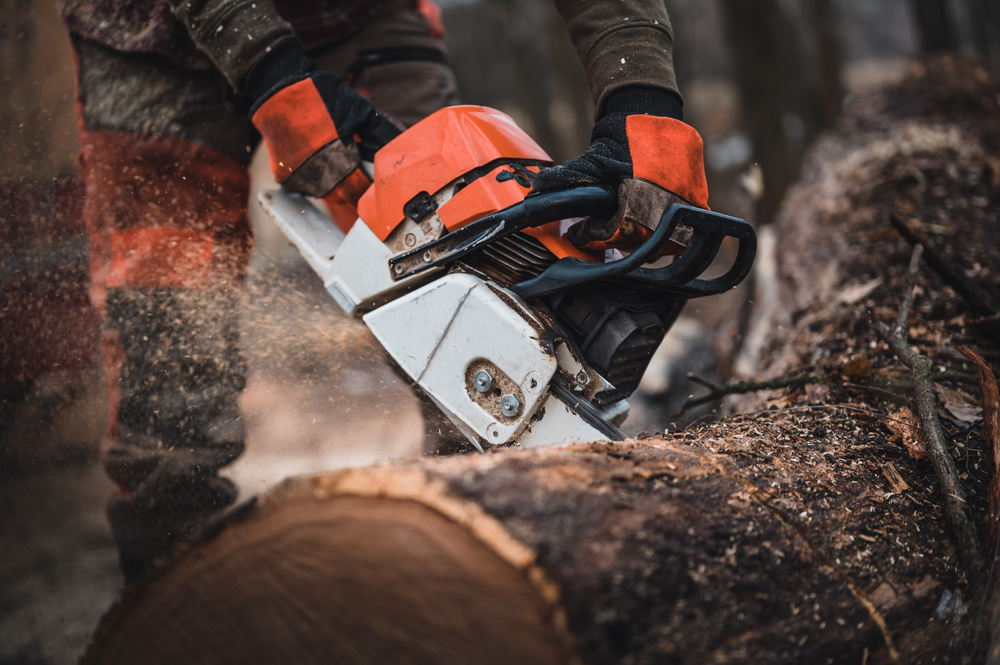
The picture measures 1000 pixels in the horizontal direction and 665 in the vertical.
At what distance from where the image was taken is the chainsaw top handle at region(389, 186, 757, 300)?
1363 mm

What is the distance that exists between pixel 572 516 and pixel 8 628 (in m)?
2.34

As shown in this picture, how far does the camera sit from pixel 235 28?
5.82 feet

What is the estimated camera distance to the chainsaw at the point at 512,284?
142 centimetres

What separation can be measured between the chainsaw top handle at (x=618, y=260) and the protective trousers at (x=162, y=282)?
111 centimetres

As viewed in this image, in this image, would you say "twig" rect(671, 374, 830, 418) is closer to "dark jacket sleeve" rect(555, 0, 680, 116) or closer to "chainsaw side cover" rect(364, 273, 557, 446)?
"chainsaw side cover" rect(364, 273, 557, 446)

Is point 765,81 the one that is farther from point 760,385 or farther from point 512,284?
point 512,284

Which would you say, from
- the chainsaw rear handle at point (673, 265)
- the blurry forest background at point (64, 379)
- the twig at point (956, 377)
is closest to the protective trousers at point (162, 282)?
the blurry forest background at point (64, 379)

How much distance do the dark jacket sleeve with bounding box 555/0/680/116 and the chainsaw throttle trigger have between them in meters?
0.42

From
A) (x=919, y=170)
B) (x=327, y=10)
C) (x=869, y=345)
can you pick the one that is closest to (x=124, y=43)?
(x=327, y=10)

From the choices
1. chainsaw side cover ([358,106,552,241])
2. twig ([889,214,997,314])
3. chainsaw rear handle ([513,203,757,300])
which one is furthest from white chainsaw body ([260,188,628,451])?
twig ([889,214,997,314])

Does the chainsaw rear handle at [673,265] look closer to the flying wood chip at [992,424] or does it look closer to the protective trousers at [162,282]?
the flying wood chip at [992,424]

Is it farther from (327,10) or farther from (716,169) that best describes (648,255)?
(716,169)

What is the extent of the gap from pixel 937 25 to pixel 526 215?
896 centimetres

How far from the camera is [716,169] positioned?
1085 cm
